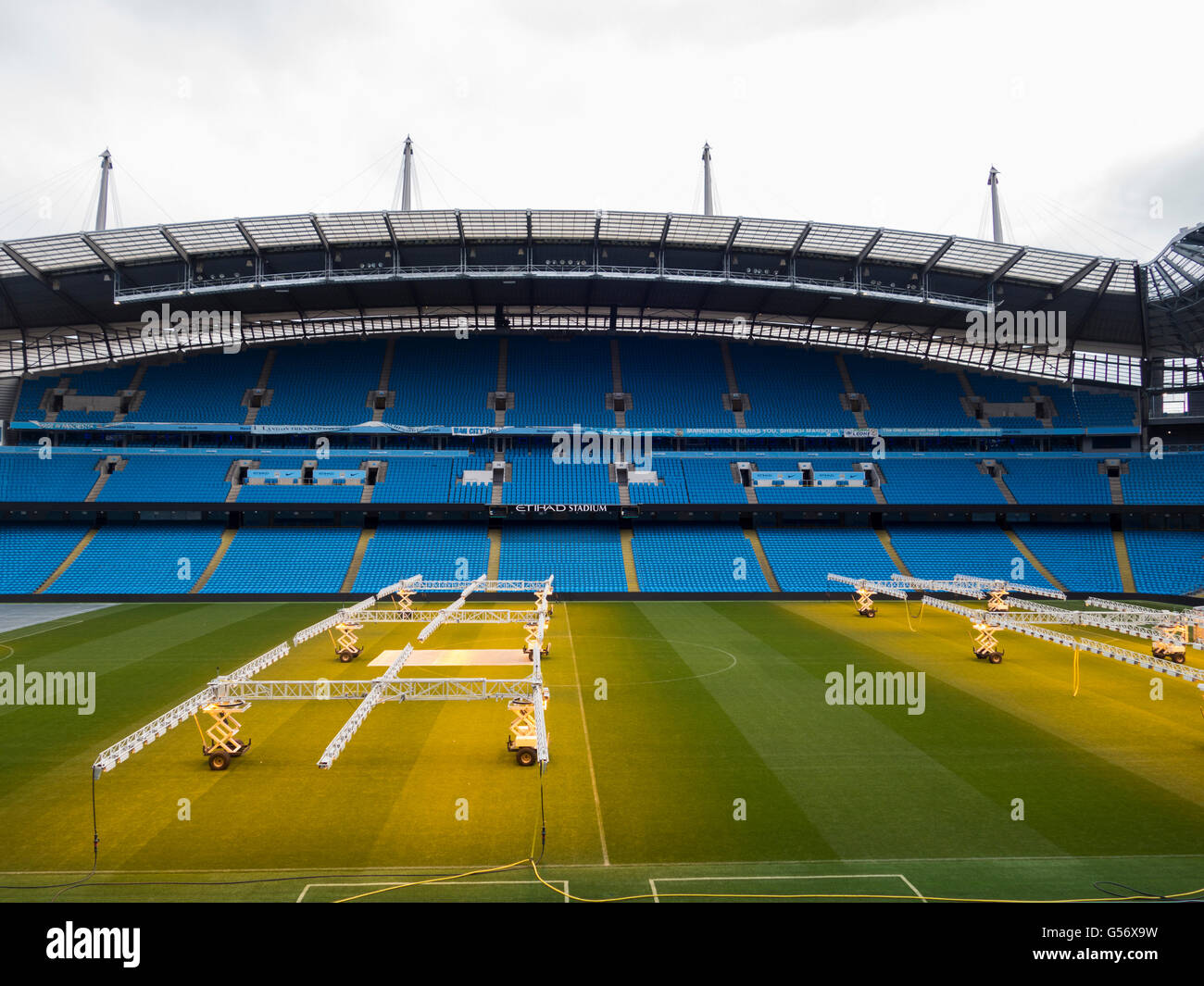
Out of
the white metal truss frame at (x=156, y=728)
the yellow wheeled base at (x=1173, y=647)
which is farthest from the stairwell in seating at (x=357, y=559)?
the yellow wheeled base at (x=1173, y=647)

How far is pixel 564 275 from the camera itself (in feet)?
159

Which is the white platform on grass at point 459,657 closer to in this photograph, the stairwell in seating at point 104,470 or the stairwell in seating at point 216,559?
the stairwell in seating at point 216,559

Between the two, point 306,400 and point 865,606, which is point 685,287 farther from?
point 306,400

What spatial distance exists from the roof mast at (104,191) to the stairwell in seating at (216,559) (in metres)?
24.2

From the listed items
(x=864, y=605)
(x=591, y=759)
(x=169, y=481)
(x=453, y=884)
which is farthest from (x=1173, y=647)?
(x=169, y=481)

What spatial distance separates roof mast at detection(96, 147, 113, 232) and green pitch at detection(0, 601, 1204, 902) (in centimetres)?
3791

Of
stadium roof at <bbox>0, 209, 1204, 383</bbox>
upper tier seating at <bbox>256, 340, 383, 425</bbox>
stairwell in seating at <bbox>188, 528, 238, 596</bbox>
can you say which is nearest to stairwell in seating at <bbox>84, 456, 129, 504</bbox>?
stadium roof at <bbox>0, 209, 1204, 383</bbox>

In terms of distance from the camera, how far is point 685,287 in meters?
54.4

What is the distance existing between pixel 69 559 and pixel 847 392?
6232 centimetres

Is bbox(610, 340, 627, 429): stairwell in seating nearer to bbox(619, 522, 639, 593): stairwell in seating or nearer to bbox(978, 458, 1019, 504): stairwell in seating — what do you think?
bbox(619, 522, 639, 593): stairwell in seating

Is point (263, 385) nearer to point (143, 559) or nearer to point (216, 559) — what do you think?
point (216, 559)

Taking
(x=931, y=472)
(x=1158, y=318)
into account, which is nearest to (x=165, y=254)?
(x=931, y=472)

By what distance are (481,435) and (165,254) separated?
25070 mm

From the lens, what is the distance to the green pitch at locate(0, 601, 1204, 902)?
39.9 feet
